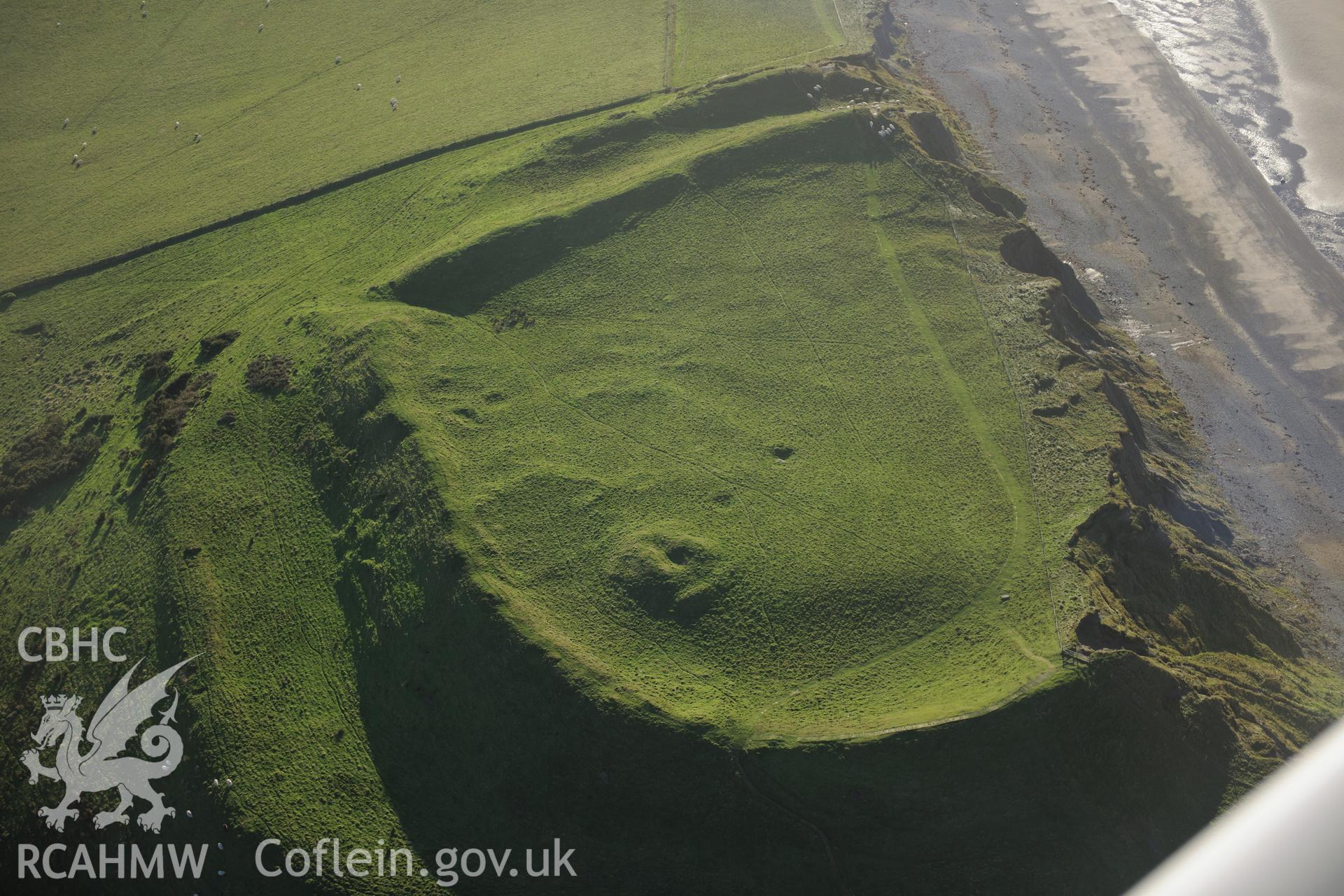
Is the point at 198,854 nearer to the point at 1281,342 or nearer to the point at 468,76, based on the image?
the point at 468,76

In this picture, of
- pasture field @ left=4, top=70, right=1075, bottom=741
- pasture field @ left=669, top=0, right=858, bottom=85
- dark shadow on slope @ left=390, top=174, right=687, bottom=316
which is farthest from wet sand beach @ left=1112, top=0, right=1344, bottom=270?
dark shadow on slope @ left=390, top=174, right=687, bottom=316

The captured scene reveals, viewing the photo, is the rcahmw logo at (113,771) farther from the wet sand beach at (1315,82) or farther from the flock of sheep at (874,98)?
the wet sand beach at (1315,82)

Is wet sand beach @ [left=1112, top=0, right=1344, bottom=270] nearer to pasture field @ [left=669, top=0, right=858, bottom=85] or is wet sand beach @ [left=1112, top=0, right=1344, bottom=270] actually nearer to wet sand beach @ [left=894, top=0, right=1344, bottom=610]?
wet sand beach @ [left=894, top=0, right=1344, bottom=610]

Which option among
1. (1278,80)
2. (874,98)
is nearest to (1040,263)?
(874,98)

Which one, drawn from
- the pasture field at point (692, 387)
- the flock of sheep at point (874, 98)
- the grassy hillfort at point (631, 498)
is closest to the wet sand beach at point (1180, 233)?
the grassy hillfort at point (631, 498)

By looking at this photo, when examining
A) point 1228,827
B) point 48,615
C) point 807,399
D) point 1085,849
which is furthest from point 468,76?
point 1228,827
